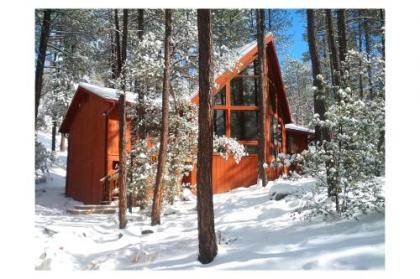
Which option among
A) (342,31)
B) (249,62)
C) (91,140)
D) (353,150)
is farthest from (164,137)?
(91,140)

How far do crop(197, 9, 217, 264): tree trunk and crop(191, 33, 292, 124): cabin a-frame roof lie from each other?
4303 millimetres

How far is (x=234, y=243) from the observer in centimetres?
596

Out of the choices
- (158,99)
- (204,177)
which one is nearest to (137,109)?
(158,99)

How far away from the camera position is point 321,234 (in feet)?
18.5

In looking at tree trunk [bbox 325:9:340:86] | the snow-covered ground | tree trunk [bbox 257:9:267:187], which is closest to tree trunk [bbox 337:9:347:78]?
tree trunk [bbox 325:9:340:86]

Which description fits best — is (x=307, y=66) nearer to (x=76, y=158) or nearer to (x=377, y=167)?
(x=377, y=167)

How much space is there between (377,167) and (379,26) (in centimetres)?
206

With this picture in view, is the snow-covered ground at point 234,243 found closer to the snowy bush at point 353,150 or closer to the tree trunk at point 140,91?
the snowy bush at point 353,150

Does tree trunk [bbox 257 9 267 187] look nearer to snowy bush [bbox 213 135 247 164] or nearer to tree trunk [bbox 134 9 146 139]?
snowy bush [bbox 213 135 247 164]

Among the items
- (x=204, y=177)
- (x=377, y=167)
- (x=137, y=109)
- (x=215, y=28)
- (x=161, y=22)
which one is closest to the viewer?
(x=204, y=177)

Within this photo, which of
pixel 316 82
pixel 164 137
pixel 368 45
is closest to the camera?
pixel 368 45

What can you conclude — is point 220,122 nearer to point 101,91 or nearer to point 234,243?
point 101,91

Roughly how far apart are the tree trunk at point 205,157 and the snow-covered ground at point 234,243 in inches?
8.6

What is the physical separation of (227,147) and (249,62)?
2453 millimetres
